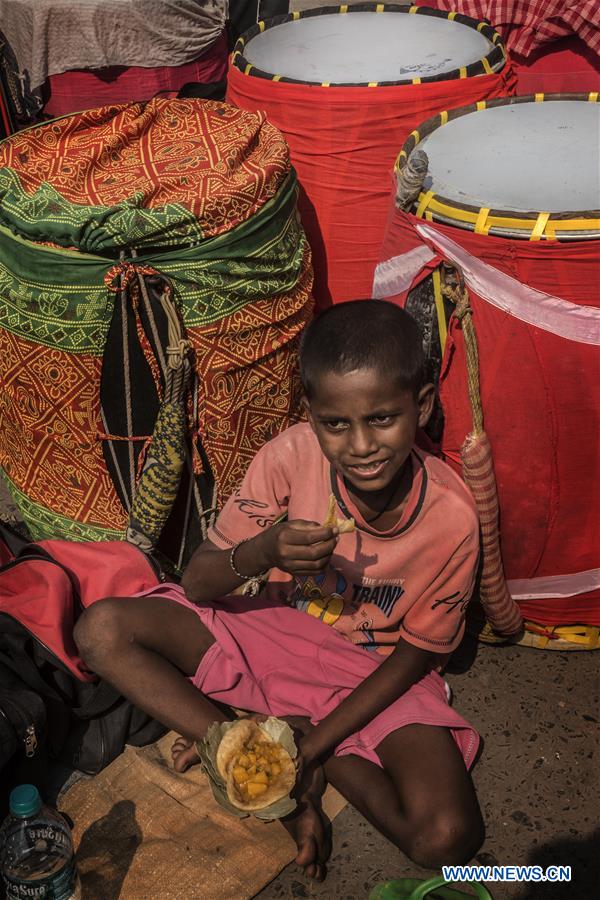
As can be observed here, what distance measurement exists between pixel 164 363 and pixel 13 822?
1.02 m

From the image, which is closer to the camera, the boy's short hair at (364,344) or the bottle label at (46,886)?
the bottle label at (46,886)

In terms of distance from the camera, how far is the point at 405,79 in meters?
2.62

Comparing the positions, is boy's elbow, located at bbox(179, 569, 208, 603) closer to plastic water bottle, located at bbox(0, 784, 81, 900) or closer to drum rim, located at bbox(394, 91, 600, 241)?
plastic water bottle, located at bbox(0, 784, 81, 900)

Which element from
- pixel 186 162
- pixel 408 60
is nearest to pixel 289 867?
pixel 186 162

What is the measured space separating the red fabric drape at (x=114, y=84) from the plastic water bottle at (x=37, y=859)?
9.98 ft

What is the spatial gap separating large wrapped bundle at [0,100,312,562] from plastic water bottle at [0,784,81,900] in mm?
814

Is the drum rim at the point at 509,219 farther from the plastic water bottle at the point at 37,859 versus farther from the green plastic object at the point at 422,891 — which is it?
the plastic water bottle at the point at 37,859

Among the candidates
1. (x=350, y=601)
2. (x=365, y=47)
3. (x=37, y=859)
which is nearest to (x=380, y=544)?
(x=350, y=601)

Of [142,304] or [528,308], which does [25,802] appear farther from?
[528,308]

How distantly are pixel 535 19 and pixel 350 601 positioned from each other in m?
2.10

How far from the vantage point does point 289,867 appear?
6.26ft

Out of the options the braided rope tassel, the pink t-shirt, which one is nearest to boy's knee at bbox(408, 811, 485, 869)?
the pink t-shirt

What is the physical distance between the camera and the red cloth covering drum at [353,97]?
2.62m

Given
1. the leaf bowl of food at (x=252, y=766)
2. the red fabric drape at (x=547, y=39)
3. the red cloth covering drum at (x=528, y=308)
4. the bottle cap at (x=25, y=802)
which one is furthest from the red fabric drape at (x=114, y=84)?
the bottle cap at (x=25, y=802)
